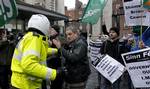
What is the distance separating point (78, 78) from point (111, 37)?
260cm

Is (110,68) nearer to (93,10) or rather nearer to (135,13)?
(135,13)

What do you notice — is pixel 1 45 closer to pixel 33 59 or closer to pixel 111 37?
pixel 111 37

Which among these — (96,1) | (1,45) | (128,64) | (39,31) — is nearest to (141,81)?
(128,64)

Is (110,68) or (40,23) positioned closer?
(40,23)

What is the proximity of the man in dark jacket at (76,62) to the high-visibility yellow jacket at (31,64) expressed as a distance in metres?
2.22

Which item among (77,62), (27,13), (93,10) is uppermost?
(93,10)

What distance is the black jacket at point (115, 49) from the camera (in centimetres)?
994

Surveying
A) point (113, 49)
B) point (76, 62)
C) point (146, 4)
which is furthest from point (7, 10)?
point (113, 49)

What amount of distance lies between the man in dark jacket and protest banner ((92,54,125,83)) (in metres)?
1.05

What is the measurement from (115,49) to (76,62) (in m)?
2.45

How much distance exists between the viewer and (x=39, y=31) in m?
5.28

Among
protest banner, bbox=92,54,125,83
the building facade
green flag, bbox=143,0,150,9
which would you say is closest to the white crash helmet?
green flag, bbox=143,0,150,9

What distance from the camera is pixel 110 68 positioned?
8812 mm

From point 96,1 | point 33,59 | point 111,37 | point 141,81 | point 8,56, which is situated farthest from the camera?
point 96,1
